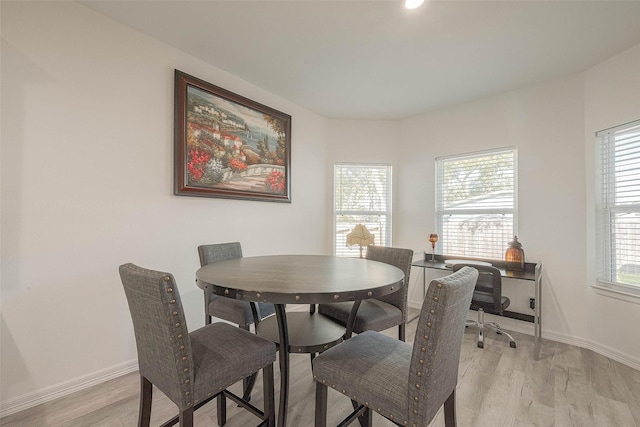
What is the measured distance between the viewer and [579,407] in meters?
1.76

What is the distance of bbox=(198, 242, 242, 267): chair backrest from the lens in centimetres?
220

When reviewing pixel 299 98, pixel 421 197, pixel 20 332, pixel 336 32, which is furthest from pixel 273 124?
pixel 20 332

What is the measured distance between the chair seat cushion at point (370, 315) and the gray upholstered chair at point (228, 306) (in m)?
0.49

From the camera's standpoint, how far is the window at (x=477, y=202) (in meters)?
3.10

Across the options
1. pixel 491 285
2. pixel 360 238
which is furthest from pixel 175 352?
pixel 491 285

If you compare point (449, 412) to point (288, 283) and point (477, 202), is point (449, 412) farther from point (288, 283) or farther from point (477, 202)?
point (477, 202)

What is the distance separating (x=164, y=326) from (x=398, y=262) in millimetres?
1649

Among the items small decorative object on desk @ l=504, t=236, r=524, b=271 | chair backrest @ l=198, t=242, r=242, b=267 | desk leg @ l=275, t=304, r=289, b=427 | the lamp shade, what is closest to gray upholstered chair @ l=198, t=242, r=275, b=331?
chair backrest @ l=198, t=242, r=242, b=267

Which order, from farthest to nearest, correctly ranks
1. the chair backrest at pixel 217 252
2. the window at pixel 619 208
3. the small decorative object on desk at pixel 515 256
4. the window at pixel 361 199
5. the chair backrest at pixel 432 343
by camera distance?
the window at pixel 361 199, the small decorative object on desk at pixel 515 256, the window at pixel 619 208, the chair backrest at pixel 217 252, the chair backrest at pixel 432 343

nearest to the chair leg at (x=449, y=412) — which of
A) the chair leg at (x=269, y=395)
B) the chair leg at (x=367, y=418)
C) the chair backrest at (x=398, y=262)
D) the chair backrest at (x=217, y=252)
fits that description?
the chair leg at (x=367, y=418)

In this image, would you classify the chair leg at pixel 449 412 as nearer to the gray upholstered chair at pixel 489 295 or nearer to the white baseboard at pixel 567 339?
the gray upholstered chair at pixel 489 295

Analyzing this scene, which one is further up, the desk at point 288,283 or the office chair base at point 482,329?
the desk at point 288,283

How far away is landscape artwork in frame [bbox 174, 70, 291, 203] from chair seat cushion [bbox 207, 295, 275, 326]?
1.00 metres

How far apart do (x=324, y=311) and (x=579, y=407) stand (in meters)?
1.73
